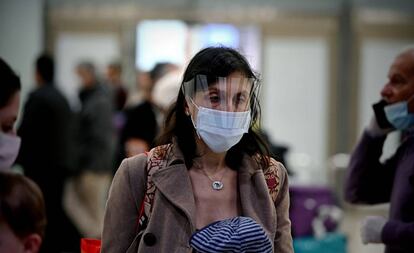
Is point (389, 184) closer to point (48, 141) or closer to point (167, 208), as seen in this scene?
point (167, 208)

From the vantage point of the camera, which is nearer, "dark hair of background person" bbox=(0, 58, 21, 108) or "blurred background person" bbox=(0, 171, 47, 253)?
"blurred background person" bbox=(0, 171, 47, 253)

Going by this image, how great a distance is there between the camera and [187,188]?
3080 mm

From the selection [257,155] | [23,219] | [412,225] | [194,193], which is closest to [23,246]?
[23,219]

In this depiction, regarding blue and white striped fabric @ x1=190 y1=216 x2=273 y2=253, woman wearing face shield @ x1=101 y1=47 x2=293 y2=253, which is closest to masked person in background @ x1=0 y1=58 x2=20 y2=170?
woman wearing face shield @ x1=101 y1=47 x2=293 y2=253

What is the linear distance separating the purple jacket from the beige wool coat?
37.6 inches

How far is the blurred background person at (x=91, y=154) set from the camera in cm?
943

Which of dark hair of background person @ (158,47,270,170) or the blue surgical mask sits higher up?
dark hair of background person @ (158,47,270,170)

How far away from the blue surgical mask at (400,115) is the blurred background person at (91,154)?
5446 mm

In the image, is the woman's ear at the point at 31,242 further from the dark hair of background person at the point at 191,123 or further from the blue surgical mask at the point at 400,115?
the blue surgical mask at the point at 400,115

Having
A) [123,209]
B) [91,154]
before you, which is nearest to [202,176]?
[123,209]

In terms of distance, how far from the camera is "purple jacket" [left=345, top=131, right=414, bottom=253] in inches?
156

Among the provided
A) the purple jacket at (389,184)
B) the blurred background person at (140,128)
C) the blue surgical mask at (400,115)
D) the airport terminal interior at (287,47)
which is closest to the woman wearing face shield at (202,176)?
the purple jacket at (389,184)

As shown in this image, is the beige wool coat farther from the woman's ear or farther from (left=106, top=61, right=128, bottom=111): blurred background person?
(left=106, top=61, right=128, bottom=111): blurred background person

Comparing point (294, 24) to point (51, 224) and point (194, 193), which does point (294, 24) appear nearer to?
point (51, 224)
